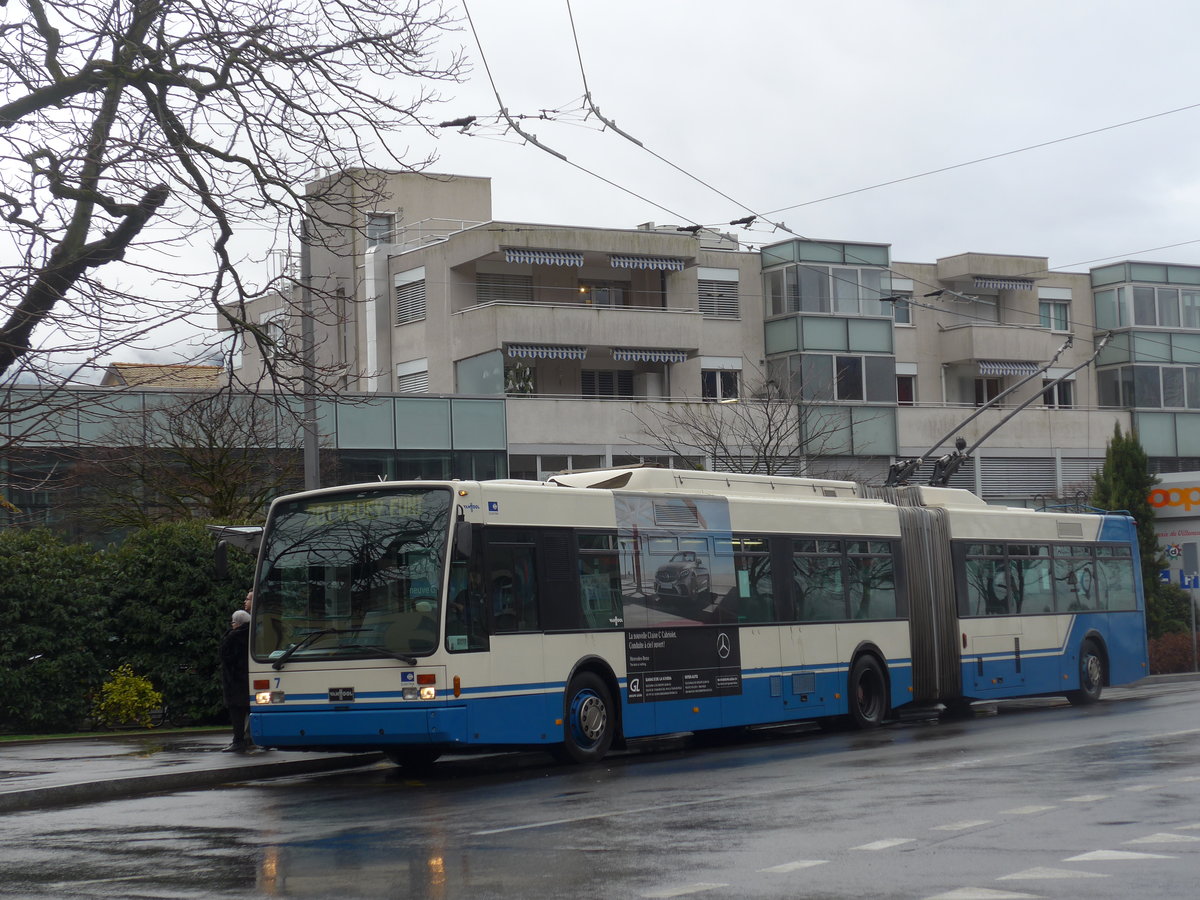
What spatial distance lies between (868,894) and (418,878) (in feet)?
8.52

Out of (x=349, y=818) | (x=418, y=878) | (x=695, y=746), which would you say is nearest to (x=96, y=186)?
(x=349, y=818)

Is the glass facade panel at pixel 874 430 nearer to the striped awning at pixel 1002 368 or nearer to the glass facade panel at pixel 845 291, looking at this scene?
the glass facade panel at pixel 845 291

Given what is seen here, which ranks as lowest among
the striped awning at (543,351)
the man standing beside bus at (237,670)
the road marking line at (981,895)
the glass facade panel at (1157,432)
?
the road marking line at (981,895)

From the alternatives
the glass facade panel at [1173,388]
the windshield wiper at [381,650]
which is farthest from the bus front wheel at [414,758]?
the glass facade panel at [1173,388]

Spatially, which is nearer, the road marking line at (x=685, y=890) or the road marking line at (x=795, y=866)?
the road marking line at (x=685, y=890)

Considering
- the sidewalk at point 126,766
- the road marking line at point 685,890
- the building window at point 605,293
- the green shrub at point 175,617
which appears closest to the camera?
the road marking line at point 685,890

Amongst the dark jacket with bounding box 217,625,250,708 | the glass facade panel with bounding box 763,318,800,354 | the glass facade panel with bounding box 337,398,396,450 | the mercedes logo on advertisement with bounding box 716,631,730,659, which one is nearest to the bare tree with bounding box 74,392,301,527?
the glass facade panel with bounding box 337,398,396,450

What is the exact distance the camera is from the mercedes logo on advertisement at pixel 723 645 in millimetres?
18750

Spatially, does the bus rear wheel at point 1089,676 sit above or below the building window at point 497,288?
below

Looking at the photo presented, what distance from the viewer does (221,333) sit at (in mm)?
14844

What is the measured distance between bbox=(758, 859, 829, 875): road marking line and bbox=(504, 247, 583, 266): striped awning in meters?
35.9

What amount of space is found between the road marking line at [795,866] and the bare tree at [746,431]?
1168 inches

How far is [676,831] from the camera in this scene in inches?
425

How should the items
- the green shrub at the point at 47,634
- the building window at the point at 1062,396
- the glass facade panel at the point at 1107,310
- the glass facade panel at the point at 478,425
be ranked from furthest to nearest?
the glass facade panel at the point at 1107,310 → the building window at the point at 1062,396 → the glass facade panel at the point at 478,425 → the green shrub at the point at 47,634
